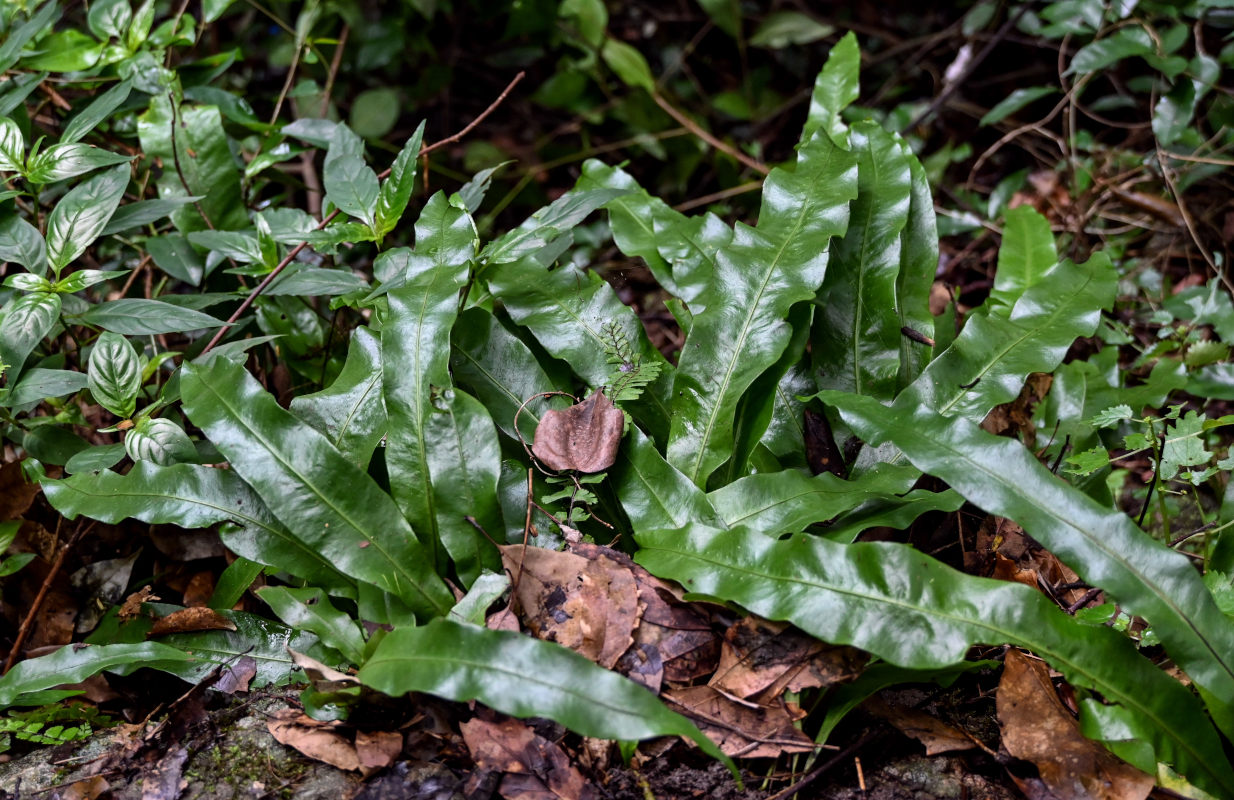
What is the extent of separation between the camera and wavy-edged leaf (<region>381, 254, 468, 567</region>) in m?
1.47

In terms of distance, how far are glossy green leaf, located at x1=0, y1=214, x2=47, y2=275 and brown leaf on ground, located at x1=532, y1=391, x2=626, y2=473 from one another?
1026 mm

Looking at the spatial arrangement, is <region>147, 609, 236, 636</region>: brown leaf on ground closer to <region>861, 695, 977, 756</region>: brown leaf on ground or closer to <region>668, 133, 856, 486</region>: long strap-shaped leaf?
<region>668, 133, 856, 486</region>: long strap-shaped leaf

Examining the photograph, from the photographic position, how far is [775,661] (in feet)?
4.16

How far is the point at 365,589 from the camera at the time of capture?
1400mm

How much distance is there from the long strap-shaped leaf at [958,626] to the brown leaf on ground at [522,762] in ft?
1.09

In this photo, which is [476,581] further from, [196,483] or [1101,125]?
[1101,125]

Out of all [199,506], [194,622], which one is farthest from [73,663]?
[199,506]

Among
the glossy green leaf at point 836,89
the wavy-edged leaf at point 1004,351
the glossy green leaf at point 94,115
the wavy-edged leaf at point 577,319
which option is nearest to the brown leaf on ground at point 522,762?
the wavy-edged leaf at point 577,319

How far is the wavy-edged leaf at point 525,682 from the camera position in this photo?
1097 millimetres

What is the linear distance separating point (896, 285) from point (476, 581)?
1.01m

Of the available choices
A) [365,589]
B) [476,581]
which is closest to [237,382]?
[365,589]

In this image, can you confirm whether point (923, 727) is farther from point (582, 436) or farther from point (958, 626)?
point (582, 436)

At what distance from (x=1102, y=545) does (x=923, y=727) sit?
365 mm

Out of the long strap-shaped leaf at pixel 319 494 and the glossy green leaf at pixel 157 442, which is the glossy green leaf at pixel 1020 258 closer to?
the long strap-shaped leaf at pixel 319 494
